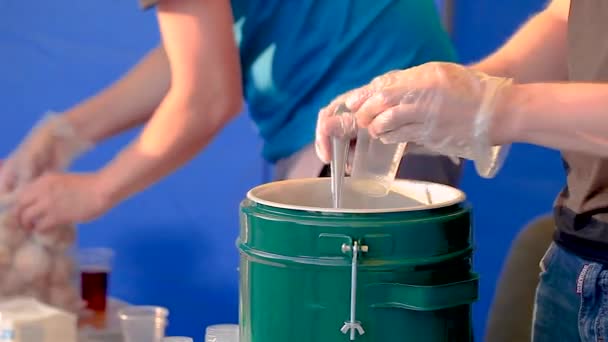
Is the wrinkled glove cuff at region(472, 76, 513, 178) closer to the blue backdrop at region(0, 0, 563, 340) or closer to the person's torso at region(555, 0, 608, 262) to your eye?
the person's torso at region(555, 0, 608, 262)

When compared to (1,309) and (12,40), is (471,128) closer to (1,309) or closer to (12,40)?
(1,309)

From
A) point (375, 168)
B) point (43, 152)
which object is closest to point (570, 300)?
point (375, 168)

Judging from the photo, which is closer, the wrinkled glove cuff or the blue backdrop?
the wrinkled glove cuff

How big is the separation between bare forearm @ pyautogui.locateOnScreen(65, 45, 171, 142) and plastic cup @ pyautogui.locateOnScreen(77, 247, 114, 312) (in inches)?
7.5

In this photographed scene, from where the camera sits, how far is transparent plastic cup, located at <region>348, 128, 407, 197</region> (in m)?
0.78

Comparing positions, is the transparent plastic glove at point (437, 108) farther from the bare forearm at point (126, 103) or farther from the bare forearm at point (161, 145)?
the bare forearm at point (126, 103)

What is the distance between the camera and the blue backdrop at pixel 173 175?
1.94 metres

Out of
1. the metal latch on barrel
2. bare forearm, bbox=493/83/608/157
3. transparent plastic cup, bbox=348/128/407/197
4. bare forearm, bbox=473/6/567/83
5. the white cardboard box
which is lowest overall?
the white cardboard box

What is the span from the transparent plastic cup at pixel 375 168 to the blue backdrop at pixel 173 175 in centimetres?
123

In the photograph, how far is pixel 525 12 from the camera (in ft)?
6.72

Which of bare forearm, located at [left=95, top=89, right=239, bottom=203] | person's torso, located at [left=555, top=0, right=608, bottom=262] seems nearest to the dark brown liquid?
bare forearm, located at [left=95, top=89, right=239, bottom=203]

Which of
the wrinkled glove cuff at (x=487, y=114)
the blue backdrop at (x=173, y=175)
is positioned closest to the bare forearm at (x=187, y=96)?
the wrinkled glove cuff at (x=487, y=114)

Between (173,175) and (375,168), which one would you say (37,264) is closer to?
(375,168)

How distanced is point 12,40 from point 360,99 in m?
1.44
